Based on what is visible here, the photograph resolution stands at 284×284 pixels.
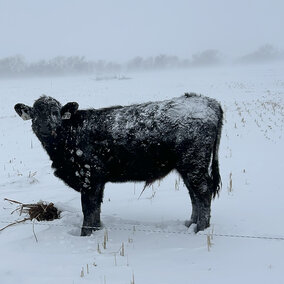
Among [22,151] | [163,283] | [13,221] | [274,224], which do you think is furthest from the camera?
[22,151]

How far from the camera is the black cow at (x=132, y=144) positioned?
4734mm

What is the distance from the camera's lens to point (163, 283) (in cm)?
346

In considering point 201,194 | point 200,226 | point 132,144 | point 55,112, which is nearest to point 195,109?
point 132,144

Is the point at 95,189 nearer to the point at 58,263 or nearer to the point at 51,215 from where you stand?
the point at 51,215

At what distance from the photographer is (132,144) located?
15.9 ft

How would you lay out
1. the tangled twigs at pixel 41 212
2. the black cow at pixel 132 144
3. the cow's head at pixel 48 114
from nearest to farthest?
the black cow at pixel 132 144
the cow's head at pixel 48 114
the tangled twigs at pixel 41 212

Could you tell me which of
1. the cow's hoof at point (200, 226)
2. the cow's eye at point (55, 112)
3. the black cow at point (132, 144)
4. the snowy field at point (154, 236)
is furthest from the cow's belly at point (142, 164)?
the cow's eye at point (55, 112)

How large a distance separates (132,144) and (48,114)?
1.22 metres

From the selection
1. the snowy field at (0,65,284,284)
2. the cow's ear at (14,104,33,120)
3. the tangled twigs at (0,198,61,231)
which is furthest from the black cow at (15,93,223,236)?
the tangled twigs at (0,198,61,231)

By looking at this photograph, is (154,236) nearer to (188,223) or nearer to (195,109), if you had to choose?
(188,223)

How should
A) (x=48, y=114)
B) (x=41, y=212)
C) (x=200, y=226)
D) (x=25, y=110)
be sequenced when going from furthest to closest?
(x=41, y=212) < (x=25, y=110) < (x=48, y=114) < (x=200, y=226)

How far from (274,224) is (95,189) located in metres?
2.39

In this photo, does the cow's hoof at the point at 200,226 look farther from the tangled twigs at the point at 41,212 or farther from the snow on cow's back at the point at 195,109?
the tangled twigs at the point at 41,212

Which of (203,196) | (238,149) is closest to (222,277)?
(203,196)
